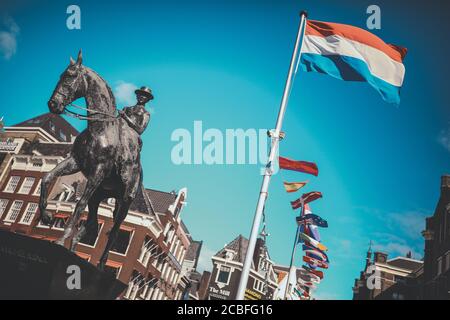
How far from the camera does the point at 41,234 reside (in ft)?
105

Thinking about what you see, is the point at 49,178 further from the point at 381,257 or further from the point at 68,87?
the point at 381,257

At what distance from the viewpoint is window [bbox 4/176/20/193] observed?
36.8 metres

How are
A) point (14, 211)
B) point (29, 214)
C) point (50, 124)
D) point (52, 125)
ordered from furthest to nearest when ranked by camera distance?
point (52, 125), point (50, 124), point (14, 211), point (29, 214)

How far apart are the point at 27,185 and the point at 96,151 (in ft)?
113

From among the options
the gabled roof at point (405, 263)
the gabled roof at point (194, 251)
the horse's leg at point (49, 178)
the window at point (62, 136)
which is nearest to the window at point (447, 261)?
the gabled roof at point (405, 263)

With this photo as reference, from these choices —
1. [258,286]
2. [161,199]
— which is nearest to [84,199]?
[161,199]

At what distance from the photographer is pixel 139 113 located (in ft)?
29.2

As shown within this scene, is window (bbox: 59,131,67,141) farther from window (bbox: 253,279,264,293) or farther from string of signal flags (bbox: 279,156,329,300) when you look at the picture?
string of signal flags (bbox: 279,156,329,300)

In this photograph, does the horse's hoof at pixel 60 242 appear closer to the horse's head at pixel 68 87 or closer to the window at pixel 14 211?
the horse's head at pixel 68 87

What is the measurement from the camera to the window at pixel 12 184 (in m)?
36.8

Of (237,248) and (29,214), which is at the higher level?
(237,248)

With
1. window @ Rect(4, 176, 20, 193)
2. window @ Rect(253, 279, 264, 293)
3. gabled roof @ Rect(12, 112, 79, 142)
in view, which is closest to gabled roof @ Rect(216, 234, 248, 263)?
window @ Rect(253, 279, 264, 293)
